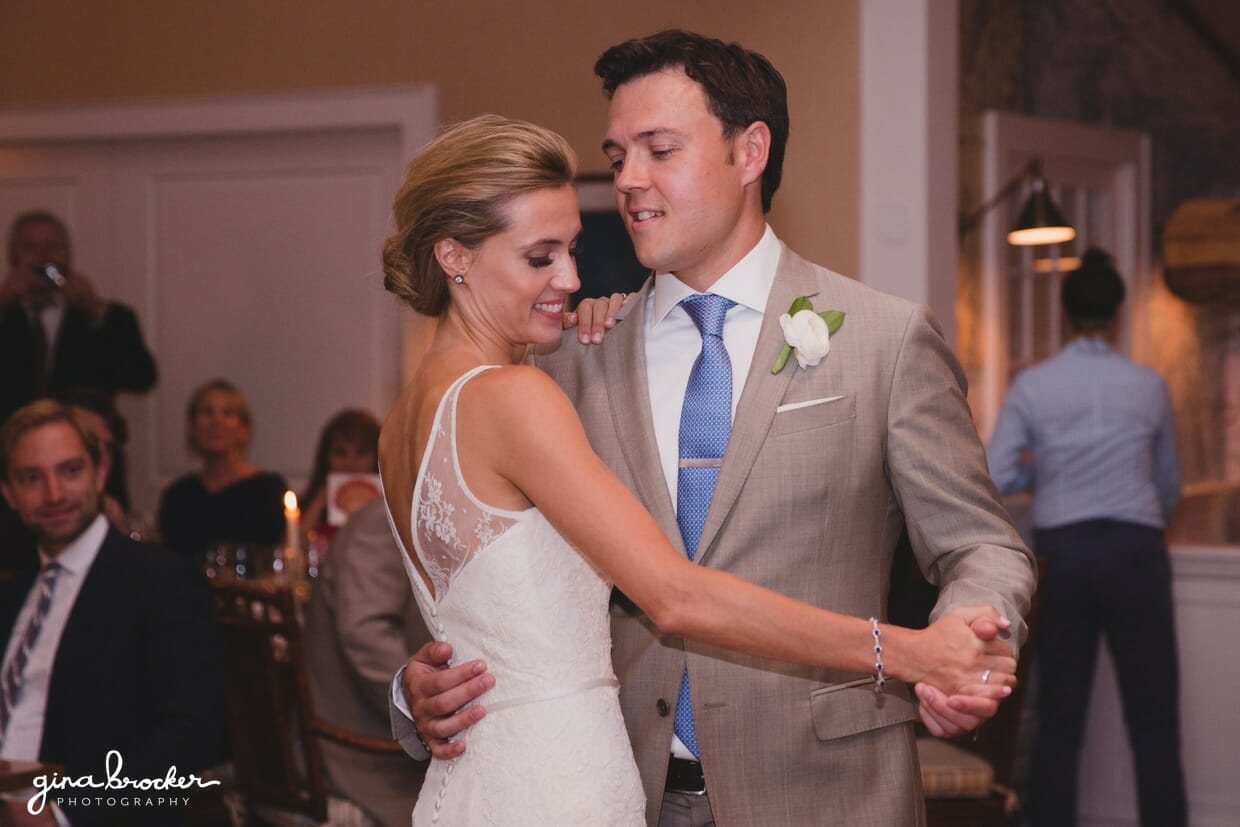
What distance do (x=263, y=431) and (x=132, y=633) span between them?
2.87 m

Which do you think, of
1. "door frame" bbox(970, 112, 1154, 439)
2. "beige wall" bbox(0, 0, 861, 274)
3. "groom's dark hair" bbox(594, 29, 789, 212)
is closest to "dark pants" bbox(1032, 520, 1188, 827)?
"door frame" bbox(970, 112, 1154, 439)

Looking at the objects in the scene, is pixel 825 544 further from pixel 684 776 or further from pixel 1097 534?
pixel 1097 534

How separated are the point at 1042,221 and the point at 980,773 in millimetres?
2082

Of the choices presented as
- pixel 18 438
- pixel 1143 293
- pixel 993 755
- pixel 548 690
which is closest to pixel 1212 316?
pixel 1143 293

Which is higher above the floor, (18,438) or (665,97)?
(665,97)

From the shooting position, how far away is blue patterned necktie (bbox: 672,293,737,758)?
80.3 inches

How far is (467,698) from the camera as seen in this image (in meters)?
1.92

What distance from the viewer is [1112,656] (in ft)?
15.8

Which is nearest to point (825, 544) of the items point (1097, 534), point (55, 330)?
point (1097, 534)

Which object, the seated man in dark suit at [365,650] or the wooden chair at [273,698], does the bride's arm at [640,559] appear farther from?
the seated man in dark suit at [365,650]

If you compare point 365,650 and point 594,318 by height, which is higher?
point 594,318

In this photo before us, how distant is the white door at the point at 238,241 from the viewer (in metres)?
5.88

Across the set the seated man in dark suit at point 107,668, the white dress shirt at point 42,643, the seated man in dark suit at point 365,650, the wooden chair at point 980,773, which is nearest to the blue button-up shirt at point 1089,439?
the wooden chair at point 980,773

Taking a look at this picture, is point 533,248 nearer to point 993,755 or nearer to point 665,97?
point 665,97
